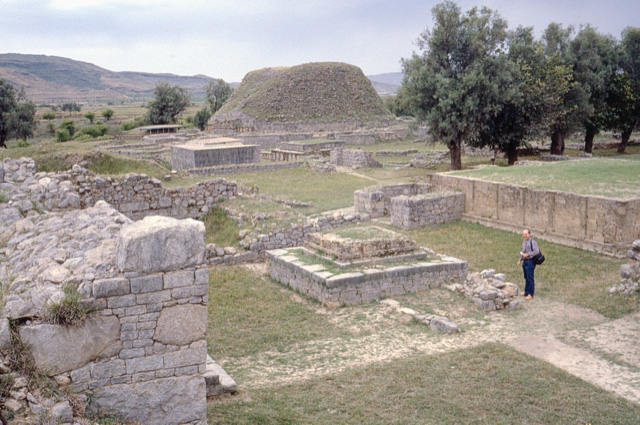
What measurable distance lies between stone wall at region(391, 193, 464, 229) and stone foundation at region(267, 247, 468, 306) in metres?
4.97

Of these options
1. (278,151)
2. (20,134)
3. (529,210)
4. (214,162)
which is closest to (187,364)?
(529,210)

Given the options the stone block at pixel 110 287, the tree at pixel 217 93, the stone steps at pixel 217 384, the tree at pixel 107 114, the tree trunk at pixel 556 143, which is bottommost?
the stone steps at pixel 217 384

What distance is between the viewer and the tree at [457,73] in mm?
24594

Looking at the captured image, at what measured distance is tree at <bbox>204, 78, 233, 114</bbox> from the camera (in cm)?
8119

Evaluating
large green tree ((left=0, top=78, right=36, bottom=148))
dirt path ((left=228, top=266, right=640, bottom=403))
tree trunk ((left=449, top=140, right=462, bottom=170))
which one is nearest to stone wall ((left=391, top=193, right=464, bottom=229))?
dirt path ((left=228, top=266, right=640, bottom=403))

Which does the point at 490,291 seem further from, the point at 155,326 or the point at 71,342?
the point at 71,342

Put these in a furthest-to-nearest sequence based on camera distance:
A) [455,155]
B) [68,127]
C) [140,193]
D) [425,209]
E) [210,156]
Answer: [68,127]
[210,156]
[455,155]
[425,209]
[140,193]

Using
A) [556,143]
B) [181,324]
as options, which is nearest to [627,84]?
[556,143]

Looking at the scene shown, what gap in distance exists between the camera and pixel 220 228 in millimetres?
14242

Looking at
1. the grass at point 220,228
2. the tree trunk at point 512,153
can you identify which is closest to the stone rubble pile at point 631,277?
the grass at point 220,228

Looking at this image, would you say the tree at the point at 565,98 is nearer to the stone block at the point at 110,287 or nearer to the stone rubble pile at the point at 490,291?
the stone rubble pile at the point at 490,291

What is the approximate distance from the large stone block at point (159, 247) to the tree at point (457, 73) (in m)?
21.4

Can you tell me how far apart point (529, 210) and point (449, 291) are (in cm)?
598

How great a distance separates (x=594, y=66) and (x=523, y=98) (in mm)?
7989
